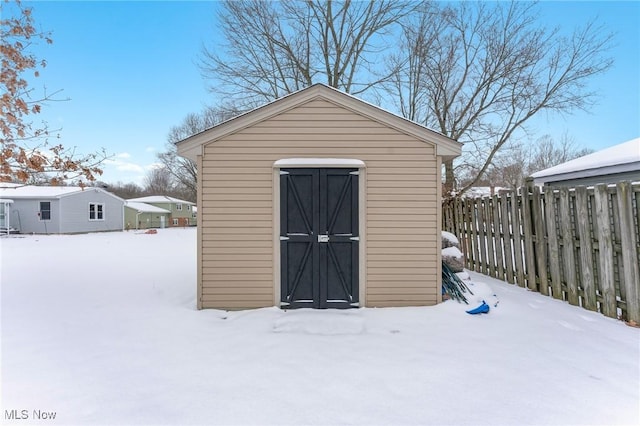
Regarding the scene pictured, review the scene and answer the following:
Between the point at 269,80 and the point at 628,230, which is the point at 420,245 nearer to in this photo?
the point at 628,230

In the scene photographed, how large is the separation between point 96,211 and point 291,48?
21085mm

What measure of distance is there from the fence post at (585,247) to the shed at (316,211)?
1.85m

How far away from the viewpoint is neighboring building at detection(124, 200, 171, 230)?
98.8 ft

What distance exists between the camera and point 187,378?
2.82 meters

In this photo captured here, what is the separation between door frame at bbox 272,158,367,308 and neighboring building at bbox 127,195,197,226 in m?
38.6

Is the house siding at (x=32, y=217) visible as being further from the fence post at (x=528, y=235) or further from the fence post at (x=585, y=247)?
the fence post at (x=585, y=247)

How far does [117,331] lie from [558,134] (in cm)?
3362

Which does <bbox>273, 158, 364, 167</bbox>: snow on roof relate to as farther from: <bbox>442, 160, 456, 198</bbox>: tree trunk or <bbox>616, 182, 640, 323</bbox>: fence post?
<bbox>442, 160, 456, 198</bbox>: tree trunk

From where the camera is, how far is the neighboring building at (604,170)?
5371 mm

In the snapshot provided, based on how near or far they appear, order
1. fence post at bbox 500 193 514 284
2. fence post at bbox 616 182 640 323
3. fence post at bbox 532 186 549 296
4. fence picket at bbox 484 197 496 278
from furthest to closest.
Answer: fence picket at bbox 484 197 496 278 < fence post at bbox 500 193 514 284 < fence post at bbox 532 186 549 296 < fence post at bbox 616 182 640 323

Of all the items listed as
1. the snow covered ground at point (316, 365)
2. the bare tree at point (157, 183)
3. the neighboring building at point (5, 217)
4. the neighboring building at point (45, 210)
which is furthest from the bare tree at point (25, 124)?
the bare tree at point (157, 183)

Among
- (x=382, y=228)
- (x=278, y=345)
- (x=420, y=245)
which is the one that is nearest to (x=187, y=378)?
(x=278, y=345)

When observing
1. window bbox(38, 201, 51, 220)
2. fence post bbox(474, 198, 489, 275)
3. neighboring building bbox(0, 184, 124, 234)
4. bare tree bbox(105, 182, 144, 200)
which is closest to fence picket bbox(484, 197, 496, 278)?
fence post bbox(474, 198, 489, 275)

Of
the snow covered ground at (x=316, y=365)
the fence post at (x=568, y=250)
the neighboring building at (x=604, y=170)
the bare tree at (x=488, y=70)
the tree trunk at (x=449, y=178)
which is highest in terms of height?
the bare tree at (x=488, y=70)
